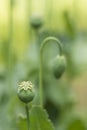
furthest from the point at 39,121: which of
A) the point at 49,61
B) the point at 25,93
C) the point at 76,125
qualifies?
the point at 49,61

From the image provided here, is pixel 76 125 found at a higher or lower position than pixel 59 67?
lower

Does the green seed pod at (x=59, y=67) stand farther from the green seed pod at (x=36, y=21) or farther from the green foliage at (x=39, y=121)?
the green seed pod at (x=36, y=21)

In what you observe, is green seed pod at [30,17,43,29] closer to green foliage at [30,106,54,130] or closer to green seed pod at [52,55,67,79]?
green seed pod at [52,55,67,79]

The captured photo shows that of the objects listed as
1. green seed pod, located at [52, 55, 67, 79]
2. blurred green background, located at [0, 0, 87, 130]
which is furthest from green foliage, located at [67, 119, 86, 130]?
blurred green background, located at [0, 0, 87, 130]

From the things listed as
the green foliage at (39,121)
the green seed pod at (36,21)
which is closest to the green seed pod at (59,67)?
the green foliage at (39,121)

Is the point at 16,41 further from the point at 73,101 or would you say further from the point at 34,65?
the point at 73,101

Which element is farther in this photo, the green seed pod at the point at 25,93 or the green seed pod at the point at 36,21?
the green seed pod at the point at 36,21

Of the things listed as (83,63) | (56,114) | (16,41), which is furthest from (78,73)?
(16,41)

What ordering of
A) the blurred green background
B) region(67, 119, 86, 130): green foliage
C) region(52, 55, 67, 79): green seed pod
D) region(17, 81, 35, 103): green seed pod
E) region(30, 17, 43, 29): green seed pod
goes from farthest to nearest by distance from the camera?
the blurred green background → region(30, 17, 43, 29): green seed pod → region(67, 119, 86, 130): green foliage → region(52, 55, 67, 79): green seed pod → region(17, 81, 35, 103): green seed pod

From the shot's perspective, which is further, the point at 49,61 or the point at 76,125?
the point at 49,61

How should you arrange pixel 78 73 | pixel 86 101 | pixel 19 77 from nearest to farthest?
pixel 19 77
pixel 78 73
pixel 86 101

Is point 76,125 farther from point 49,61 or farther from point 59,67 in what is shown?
point 49,61
